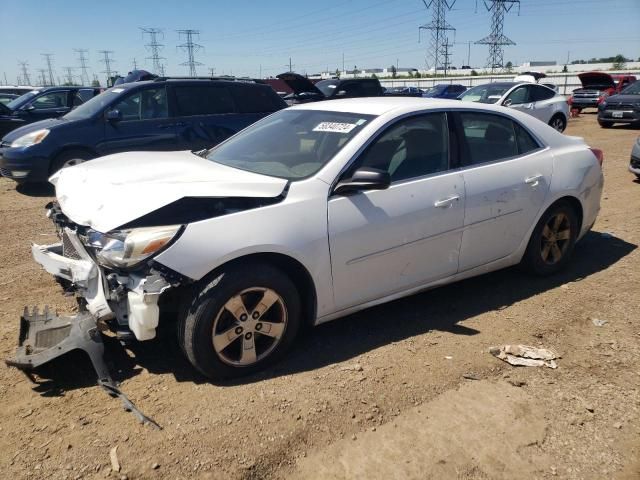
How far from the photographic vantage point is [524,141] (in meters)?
4.39

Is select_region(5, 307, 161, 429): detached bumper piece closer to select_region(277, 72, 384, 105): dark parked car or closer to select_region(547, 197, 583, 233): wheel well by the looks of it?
select_region(547, 197, 583, 233): wheel well

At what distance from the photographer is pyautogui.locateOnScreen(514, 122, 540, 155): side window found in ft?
14.3

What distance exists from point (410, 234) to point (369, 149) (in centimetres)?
63

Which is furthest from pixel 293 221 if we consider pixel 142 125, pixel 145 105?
pixel 145 105

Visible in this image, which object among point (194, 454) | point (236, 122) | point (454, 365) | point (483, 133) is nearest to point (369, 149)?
point (483, 133)

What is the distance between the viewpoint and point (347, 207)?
3244 mm

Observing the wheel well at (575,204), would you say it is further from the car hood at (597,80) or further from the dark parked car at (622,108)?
the car hood at (597,80)

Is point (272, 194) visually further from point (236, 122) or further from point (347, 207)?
point (236, 122)

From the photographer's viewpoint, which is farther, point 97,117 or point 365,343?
point 97,117

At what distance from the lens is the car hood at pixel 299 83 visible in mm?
14492

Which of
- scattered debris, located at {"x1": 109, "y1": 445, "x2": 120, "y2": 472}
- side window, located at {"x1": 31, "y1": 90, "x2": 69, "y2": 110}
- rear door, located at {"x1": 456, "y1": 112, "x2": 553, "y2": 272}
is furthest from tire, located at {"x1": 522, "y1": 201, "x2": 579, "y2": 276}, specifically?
side window, located at {"x1": 31, "y1": 90, "x2": 69, "y2": 110}

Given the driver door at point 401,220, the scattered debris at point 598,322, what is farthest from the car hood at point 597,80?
the driver door at point 401,220

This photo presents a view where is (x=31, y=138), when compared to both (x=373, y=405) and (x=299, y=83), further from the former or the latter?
(x=299, y=83)

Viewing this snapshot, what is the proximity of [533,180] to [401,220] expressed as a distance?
4.86 ft
